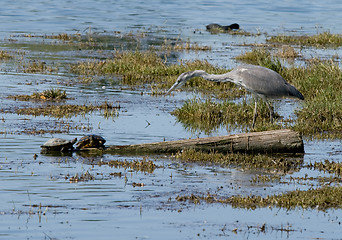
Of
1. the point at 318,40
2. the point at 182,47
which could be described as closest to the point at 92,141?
the point at 182,47

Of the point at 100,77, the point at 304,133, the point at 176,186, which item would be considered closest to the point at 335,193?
the point at 176,186

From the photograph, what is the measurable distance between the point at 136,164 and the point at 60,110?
5.44 metres

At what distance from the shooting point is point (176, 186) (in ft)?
35.1

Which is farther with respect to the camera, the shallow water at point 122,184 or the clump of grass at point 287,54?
the clump of grass at point 287,54

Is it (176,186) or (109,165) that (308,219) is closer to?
(176,186)

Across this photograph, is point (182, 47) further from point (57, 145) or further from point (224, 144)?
point (57, 145)

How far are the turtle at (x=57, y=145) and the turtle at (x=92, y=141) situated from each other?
0.16 meters

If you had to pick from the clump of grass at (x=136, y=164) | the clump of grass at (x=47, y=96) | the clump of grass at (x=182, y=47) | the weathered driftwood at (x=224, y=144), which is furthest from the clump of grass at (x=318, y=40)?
the clump of grass at (x=136, y=164)

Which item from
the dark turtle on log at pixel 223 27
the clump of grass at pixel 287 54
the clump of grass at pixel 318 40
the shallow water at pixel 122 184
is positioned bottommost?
the shallow water at pixel 122 184

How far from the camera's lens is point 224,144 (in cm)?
1271

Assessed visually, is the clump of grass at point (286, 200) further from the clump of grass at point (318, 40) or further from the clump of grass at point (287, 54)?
the clump of grass at point (318, 40)

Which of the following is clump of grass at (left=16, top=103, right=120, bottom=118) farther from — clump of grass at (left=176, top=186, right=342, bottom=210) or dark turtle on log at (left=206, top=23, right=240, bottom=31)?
dark turtle on log at (left=206, top=23, right=240, bottom=31)

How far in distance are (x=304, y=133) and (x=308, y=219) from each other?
6.13 m

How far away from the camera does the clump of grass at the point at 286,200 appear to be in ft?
31.9
